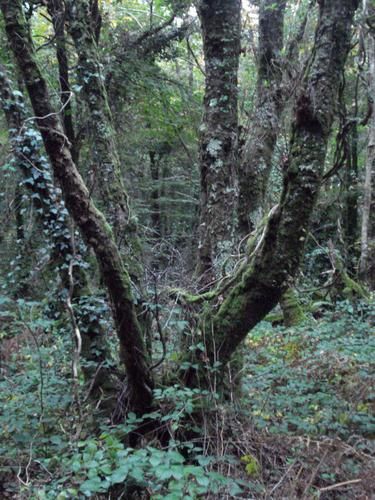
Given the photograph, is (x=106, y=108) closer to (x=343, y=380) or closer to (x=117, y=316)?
(x=117, y=316)

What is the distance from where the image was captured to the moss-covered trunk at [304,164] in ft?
9.80

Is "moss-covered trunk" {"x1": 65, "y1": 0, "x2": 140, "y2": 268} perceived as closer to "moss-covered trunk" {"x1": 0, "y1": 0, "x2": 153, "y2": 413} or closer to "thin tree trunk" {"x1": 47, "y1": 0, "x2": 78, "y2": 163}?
"thin tree trunk" {"x1": 47, "y1": 0, "x2": 78, "y2": 163}

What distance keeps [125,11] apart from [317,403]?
31.8ft

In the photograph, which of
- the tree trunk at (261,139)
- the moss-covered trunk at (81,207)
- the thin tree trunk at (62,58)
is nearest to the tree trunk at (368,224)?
the tree trunk at (261,139)

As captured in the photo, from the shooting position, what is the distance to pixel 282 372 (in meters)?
5.04

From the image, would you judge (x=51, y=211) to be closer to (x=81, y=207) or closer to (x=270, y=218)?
(x=81, y=207)

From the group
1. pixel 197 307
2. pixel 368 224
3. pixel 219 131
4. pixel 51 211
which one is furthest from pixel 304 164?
pixel 368 224

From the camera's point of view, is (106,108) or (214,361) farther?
(106,108)

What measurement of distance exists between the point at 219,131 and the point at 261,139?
160cm

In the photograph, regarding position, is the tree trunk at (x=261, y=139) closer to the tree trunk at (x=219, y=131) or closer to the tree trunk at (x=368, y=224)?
the tree trunk at (x=219, y=131)

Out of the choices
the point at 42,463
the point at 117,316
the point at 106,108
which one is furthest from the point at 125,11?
the point at 42,463

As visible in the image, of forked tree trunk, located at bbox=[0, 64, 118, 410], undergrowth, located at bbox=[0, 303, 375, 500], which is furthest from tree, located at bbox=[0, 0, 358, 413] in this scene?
forked tree trunk, located at bbox=[0, 64, 118, 410]

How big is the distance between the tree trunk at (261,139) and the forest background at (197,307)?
31mm

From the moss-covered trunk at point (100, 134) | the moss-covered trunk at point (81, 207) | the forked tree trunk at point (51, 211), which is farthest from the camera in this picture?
the moss-covered trunk at point (100, 134)
